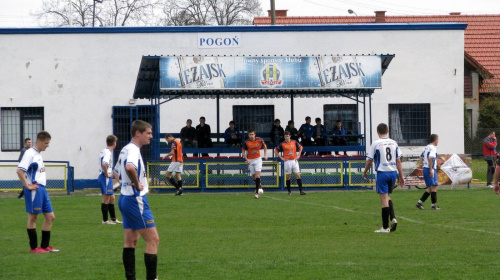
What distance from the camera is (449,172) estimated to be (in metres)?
27.9

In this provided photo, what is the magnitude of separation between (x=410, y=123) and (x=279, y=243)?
2059cm

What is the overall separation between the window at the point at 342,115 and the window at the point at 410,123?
152 cm

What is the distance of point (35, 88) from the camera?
3117 cm

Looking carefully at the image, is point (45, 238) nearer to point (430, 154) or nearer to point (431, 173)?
point (431, 173)

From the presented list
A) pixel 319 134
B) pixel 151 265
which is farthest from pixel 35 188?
pixel 319 134

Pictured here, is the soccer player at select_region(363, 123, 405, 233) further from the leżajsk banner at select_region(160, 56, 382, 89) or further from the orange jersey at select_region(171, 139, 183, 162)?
the orange jersey at select_region(171, 139, 183, 162)

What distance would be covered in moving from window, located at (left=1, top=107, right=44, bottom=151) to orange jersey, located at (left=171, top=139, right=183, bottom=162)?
304 inches

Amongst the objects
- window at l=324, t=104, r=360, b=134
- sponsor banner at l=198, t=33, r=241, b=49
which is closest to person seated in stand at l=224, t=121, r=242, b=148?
sponsor banner at l=198, t=33, r=241, b=49

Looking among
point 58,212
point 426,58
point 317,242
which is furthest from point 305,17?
point 317,242

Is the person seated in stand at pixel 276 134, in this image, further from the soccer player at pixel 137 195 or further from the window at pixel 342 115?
the soccer player at pixel 137 195

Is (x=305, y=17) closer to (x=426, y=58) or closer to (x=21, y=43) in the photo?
(x=426, y=58)

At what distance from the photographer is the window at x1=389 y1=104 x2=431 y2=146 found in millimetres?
32219

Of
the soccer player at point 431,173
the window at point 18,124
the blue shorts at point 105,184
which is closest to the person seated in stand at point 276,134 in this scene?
the window at point 18,124

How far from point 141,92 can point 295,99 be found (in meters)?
6.09
